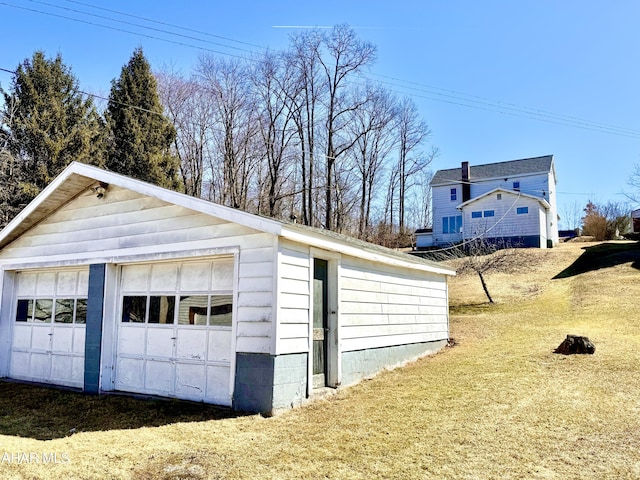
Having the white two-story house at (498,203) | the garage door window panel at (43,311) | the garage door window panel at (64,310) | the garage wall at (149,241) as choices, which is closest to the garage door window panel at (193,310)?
the garage wall at (149,241)

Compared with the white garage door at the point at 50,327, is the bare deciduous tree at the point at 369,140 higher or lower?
higher

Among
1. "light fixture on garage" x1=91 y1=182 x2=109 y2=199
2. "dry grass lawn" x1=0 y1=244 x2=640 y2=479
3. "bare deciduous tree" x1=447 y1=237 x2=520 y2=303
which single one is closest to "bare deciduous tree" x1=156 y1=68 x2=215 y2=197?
"bare deciduous tree" x1=447 y1=237 x2=520 y2=303

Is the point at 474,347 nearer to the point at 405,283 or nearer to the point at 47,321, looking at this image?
the point at 405,283

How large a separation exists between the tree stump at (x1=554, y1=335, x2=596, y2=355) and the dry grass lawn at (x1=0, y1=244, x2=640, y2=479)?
0.22m

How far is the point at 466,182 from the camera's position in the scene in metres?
34.3

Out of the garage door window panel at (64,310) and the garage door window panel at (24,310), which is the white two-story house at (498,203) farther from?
the garage door window panel at (24,310)

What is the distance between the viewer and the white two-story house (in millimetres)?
29234

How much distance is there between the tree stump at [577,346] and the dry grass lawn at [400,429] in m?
0.22

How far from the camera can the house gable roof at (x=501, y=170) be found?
33.2 metres

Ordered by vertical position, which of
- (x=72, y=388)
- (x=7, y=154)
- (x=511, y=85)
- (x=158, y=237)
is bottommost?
(x=72, y=388)

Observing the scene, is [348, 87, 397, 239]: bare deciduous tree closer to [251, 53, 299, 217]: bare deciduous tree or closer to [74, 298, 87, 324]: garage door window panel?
[251, 53, 299, 217]: bare deciduous tree

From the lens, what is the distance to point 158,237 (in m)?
7.87

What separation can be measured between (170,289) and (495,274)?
19802 mm

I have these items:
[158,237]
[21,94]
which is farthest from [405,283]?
[21,94]
